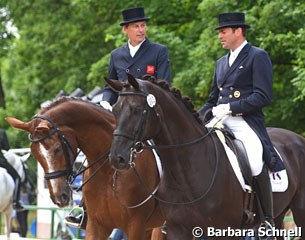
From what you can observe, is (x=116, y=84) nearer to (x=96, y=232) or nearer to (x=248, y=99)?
(x=248, y=99)

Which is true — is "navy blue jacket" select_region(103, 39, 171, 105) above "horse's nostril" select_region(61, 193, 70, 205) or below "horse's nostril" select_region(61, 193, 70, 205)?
above

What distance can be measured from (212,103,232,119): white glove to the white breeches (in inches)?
8.3

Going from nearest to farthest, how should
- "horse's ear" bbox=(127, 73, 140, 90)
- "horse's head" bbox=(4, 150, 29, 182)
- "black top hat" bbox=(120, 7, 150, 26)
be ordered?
"horse's ear" bbox=(127, 73, 140, 90)
"black top hat" bbox=(120, 7, 150, 26)
"horse's head" bbox=(4, 150, 29, 182)

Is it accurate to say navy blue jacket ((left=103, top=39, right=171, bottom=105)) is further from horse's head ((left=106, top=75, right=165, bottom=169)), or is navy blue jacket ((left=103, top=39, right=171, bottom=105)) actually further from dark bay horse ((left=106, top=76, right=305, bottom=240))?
horse's head ((left=106, top=75, right=165, bottom=169))

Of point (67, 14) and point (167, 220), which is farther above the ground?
point (67, 14)

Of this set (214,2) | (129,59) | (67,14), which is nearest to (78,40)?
(67,14)

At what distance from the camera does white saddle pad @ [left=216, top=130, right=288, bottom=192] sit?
8.56 meters

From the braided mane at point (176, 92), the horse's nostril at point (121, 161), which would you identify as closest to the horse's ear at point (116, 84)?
the braided mane at point (176, 92)

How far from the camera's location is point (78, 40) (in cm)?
2522

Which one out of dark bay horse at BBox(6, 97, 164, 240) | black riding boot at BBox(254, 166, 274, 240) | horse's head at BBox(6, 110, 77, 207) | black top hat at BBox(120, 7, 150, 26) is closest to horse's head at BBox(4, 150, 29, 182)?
black top hat at BBox(120, 7, 150, 26)

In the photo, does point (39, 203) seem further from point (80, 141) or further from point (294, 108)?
point (80, 141)

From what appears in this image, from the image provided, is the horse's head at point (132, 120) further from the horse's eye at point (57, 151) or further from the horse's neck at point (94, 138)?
the horse's neck at point (94, 138)

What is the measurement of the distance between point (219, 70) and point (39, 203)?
47.2ft

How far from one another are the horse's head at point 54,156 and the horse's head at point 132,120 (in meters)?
1.27
